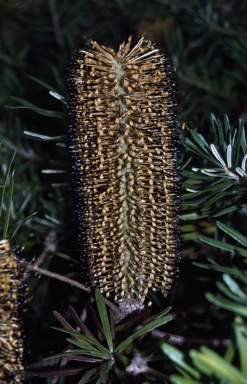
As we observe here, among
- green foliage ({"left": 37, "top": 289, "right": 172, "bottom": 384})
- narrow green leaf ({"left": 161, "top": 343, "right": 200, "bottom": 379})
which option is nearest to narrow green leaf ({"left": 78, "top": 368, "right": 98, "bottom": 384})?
green foliage ({"left": 37, "top": 289, "right": 172, "bottom": 384})

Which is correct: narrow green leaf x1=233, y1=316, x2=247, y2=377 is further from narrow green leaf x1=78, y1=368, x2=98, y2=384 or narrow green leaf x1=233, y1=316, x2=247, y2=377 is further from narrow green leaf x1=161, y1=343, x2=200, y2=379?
narrow green leaf x1=78, y1=368, x2=98, y2=384

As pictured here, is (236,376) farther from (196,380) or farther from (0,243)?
(0,243)

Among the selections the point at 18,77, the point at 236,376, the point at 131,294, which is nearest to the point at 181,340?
the point at 131,294

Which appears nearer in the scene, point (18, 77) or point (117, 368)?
point (117, 368)

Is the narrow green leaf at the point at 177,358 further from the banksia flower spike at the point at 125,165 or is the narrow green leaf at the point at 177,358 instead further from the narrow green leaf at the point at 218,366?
the banksia flower spike at the point at 125,165

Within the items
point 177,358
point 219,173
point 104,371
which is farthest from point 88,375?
point 219,173

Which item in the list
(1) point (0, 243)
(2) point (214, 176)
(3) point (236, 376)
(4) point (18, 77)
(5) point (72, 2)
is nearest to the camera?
(3) point (236, 376)
